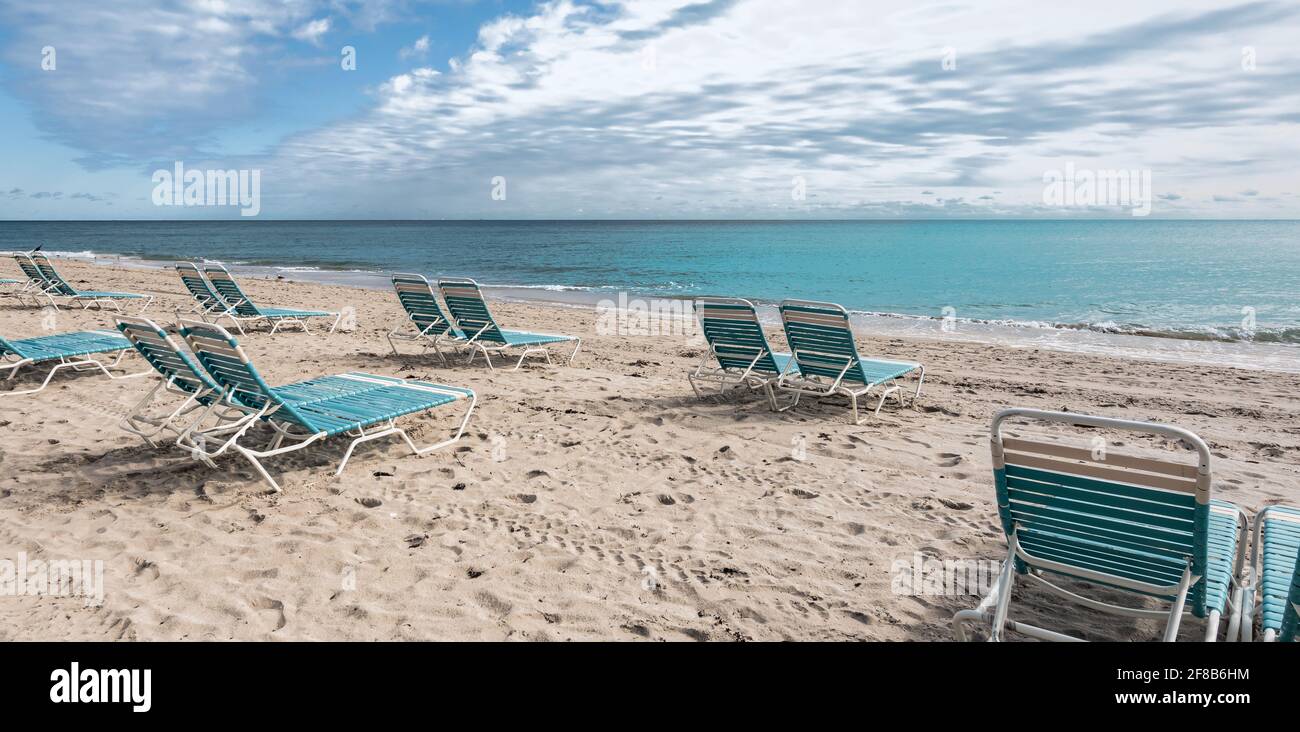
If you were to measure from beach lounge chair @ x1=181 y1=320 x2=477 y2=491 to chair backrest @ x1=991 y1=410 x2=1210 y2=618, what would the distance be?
366 centimetres

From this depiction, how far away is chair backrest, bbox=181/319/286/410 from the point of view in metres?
4.58

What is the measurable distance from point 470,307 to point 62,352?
149 inches

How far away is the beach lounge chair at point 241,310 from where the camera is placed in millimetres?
10953

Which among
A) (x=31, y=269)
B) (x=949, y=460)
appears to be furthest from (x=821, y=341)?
(x=31, y=269)

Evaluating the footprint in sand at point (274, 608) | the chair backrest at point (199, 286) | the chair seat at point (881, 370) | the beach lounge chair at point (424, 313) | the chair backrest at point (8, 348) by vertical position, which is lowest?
the footprint in sand at point (274, 608)

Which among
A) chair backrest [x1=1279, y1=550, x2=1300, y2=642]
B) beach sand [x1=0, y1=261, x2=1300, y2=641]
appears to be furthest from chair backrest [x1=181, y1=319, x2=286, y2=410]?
Answer: chair backrest [x1=1279, y1=550, x2=1300, y2=642]

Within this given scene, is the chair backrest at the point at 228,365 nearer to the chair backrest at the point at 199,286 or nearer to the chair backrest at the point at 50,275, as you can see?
the chair backrest at the point at 199,286

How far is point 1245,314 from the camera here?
17.3 m

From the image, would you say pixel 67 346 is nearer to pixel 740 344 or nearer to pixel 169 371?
pixel 169 371

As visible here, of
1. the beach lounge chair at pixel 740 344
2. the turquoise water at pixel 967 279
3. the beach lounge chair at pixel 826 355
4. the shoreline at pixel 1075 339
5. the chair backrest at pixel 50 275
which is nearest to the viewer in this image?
the beach lounge chair at pixel 826 355

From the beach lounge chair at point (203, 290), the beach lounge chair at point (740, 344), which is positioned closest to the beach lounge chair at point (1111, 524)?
the beach lounge chair at point (740, 344)

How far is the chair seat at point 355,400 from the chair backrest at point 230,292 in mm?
6024

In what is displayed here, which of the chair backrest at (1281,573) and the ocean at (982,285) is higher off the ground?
the ocean at (982,285)
